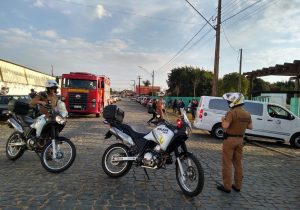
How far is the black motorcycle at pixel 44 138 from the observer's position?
7.34 m

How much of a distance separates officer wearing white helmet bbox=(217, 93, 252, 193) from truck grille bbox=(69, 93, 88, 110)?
18528 mm

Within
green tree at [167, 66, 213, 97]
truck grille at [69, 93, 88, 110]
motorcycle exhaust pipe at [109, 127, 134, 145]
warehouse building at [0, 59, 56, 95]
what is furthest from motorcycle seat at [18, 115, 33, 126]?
green tree at [167, 66, 213, 97]

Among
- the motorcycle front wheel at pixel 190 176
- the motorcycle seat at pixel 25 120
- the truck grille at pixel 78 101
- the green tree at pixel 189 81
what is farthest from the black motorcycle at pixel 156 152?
the green tree at pixel 189 81

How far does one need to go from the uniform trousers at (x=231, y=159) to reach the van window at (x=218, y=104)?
9.50m

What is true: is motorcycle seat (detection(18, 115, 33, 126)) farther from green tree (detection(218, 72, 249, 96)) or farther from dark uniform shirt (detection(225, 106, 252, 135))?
green tree (detection(218, 72, 249, 96))

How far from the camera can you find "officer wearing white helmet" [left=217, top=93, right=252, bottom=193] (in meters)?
6.39

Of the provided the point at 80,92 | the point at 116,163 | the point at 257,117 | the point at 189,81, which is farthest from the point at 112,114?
the point at 189,81

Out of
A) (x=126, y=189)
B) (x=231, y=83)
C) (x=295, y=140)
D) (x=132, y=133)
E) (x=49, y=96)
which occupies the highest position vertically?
(x=231, y=83)

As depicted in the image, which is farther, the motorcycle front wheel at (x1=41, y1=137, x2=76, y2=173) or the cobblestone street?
the motorcycle front wheel at (x1=41, y1=137, x2=76, y2=173)

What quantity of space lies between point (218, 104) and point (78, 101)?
37.1 feet

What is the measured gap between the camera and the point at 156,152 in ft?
21.3

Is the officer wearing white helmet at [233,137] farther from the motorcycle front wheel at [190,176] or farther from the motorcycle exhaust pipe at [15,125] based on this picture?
the motorcycle exhaust pipe at [15,125]

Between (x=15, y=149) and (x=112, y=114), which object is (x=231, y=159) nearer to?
(x=112, y=114)

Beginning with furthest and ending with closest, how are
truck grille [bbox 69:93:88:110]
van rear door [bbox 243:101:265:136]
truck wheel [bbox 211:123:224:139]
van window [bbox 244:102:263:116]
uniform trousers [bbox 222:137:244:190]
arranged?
truck grille [bbox 69:93:88:110] < truck wheel [bbox 211:123:224:139] < van window [bbox 244:102:263:116] < van rear door [bbox 243:101:265:136] < uniform trousers [bbox 222:137:244:190]
